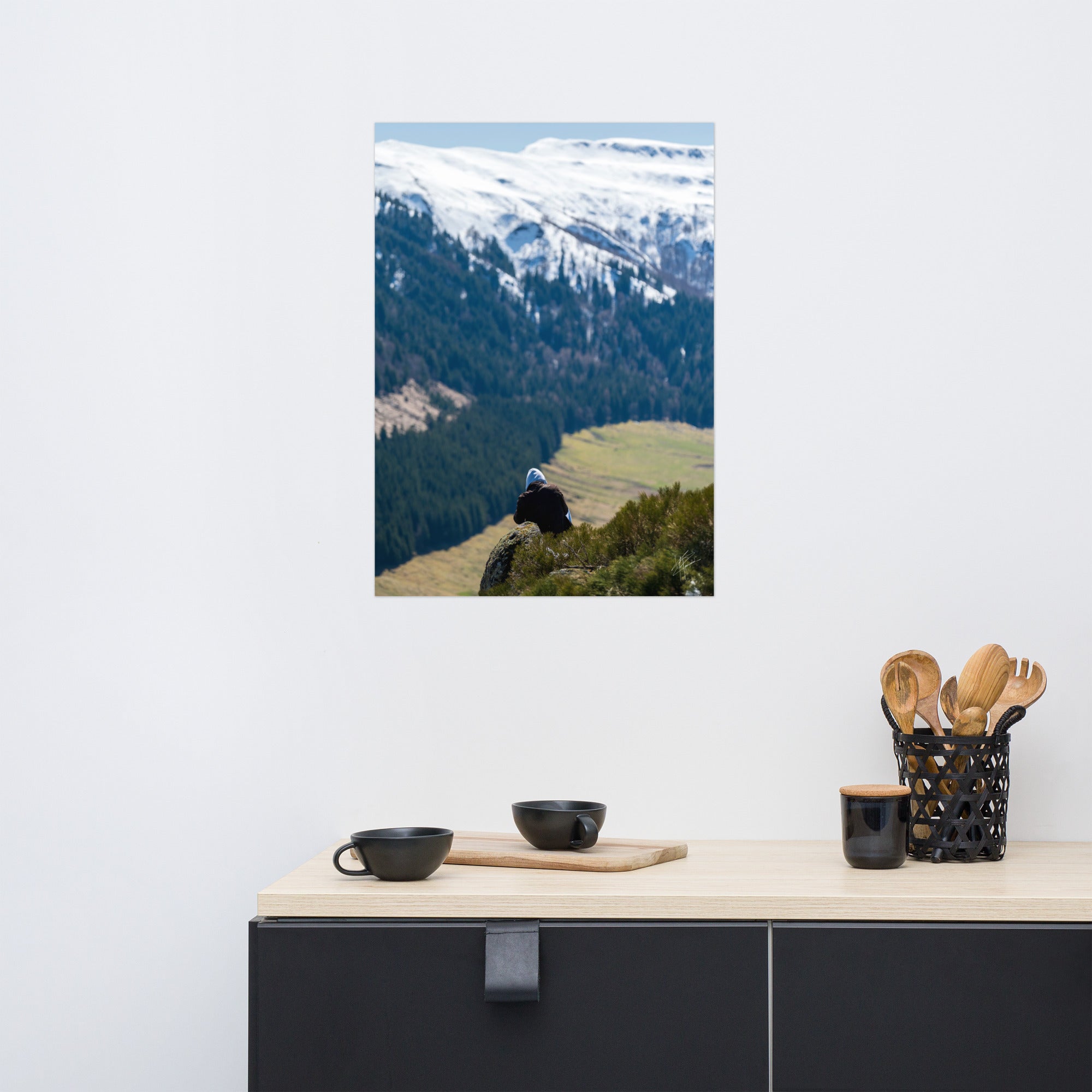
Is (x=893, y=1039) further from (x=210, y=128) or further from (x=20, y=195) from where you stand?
(x=20, y=195)

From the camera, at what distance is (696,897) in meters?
1.16

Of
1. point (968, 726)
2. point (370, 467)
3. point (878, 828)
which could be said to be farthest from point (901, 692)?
point (370, 467)

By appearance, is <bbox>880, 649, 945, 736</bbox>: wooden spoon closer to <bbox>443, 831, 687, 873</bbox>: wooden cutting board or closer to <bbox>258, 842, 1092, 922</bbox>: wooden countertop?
<bbox>258, 842, 1092, 922</bbox>: wooden countertop

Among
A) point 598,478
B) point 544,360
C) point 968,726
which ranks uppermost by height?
point 544,360

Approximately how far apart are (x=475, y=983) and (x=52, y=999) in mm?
839

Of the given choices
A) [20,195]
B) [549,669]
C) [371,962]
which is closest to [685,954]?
[371,962]

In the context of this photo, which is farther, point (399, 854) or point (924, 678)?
point (924, 678)

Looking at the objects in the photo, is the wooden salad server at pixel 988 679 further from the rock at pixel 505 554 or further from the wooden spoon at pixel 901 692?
the rock at pixel 505 554

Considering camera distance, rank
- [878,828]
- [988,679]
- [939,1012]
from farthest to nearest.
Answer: [988,679]
[878,828]
[939,1012]

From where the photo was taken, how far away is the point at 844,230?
1.61 m

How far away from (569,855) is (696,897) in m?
0.21

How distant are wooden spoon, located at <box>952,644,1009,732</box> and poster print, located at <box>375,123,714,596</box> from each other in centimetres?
41

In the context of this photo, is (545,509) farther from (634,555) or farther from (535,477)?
(634,555)

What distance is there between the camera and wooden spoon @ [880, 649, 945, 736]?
1.44 metres
